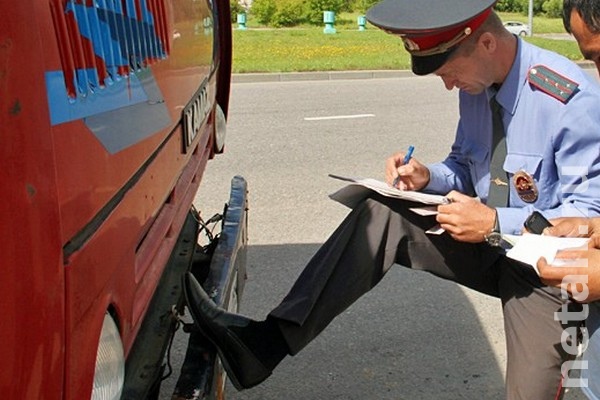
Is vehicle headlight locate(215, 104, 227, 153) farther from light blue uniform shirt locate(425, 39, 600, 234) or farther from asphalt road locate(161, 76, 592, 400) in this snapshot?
light blue uniform shirt locate(425, 39, 600, 234)

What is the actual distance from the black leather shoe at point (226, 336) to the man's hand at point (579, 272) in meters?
0.88

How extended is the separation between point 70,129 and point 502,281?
67.9 inches

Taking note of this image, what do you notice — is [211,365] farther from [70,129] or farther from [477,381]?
[477,381]

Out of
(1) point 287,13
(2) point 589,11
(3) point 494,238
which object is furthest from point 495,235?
(1) point 287,13

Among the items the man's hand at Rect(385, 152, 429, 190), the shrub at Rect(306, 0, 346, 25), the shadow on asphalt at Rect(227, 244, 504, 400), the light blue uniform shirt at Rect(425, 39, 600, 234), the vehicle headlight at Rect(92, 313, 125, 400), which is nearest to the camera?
the vehicle headlight at Rect(92, 313, 125, 400)

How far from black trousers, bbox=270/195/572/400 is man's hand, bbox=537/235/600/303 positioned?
0.68ft

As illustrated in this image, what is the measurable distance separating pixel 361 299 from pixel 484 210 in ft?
6.09

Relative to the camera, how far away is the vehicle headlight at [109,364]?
1.48m

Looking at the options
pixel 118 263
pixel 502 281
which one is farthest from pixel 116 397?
pixel 502 281

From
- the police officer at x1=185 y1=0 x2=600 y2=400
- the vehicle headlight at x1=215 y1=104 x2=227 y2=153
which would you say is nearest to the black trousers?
the police officer at x1=185 y1=0 x2=600 y2=400

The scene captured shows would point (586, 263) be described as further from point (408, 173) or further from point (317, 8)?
point (317, 8)

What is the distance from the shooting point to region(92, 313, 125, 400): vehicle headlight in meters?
1.48

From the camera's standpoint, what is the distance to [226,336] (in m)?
2.45

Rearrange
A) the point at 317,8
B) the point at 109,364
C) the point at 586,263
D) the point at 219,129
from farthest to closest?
the point at 317,8 < the point at 219,129 < the point at 586,263 < the point at 109,364
